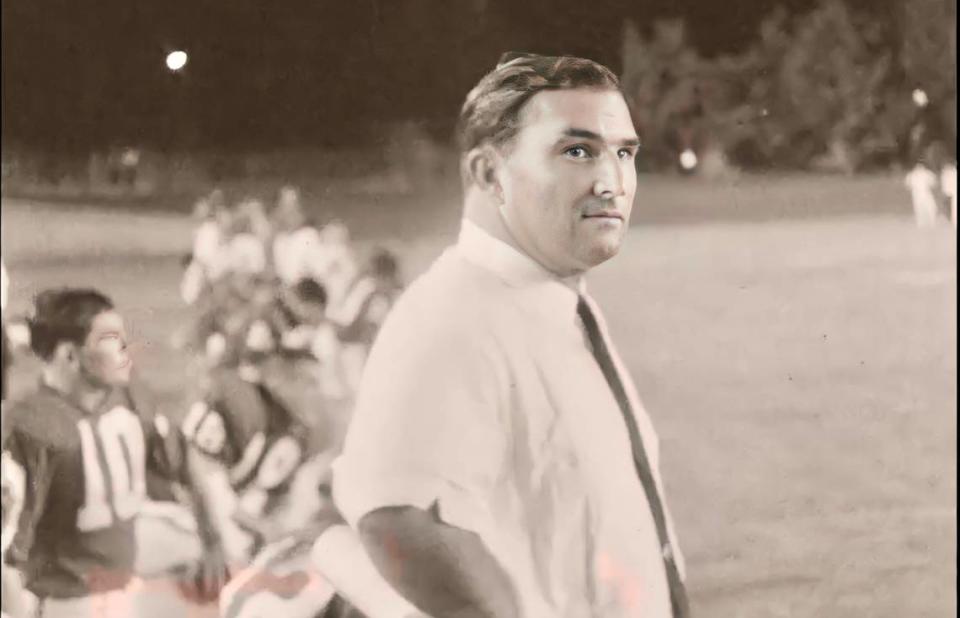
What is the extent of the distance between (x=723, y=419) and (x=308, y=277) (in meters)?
0.68

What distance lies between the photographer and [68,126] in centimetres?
157

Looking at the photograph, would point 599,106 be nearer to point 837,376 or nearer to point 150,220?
point 837,376

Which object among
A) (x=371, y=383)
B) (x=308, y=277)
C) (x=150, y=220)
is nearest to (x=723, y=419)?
(x=371, y=383)

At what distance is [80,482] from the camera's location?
155cm

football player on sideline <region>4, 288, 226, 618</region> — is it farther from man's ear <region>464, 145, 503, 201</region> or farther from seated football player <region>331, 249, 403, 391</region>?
man's ear <region>464, 145, 503, 201</region>

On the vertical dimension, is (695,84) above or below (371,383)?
above

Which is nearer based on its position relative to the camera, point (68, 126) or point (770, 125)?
point (68, 126)

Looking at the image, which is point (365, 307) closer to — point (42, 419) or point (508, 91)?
point (508, 91)

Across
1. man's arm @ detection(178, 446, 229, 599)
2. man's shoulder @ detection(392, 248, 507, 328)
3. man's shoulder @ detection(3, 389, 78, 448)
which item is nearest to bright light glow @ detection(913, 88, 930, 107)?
man's shoulder @ detection(392, 248, 507, 328)

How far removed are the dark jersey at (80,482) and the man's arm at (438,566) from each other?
1.12ft

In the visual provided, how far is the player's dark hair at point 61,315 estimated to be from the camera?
1.56 meters

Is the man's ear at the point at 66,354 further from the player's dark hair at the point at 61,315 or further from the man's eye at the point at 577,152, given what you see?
the man's eye at the point at 577,152

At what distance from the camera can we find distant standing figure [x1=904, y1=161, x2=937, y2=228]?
1747mm

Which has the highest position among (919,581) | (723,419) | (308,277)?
(308,277)
